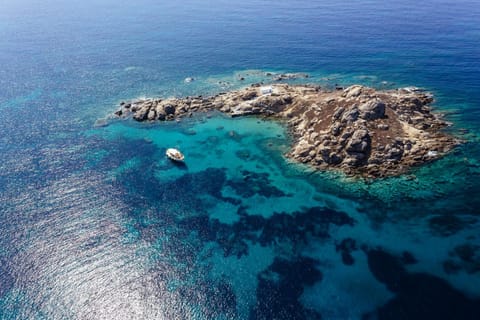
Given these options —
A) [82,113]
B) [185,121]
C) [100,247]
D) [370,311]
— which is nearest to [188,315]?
[100,247]

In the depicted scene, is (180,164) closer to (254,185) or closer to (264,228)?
(254,185)

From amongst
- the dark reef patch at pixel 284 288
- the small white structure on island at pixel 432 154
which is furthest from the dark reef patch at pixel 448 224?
the dark reef patch at pixel 284 288

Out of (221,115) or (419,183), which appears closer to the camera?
(419,183)

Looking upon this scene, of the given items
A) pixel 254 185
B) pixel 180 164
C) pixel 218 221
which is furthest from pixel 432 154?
pixel 180 164

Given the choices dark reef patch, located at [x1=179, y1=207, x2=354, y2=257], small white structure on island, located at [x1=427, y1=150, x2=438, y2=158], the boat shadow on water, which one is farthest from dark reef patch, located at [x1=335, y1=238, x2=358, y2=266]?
the boat shadow on water

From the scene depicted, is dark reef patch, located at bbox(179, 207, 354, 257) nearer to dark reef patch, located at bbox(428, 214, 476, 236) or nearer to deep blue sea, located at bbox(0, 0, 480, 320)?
deep blue sea, located at bbox(0, 0, 480, 320)

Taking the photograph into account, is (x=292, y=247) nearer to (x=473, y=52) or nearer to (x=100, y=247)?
(x=100, y=247)

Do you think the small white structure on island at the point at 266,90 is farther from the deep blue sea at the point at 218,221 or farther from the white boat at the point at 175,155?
the white boat at the point at 175,155
